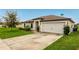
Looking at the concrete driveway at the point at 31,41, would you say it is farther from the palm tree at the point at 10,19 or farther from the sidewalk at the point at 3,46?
the palm tree at the point at 10,19

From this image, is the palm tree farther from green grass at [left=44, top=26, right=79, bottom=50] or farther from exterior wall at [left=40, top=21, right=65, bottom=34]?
green grass at [left=44, top=26, right=79, bottom=50]

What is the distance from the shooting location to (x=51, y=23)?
2555 mm

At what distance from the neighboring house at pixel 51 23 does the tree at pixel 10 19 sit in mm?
203

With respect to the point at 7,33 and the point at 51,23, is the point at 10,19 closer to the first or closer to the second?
the point at 7,33

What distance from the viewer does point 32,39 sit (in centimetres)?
253

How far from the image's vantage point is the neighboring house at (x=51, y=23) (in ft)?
8.16

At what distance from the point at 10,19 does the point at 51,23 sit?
2.20 ft

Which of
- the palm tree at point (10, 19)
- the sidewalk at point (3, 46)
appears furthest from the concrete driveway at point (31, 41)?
the palm tree at point (10, 19)

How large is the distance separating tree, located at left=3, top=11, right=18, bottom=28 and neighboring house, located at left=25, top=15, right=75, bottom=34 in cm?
20
